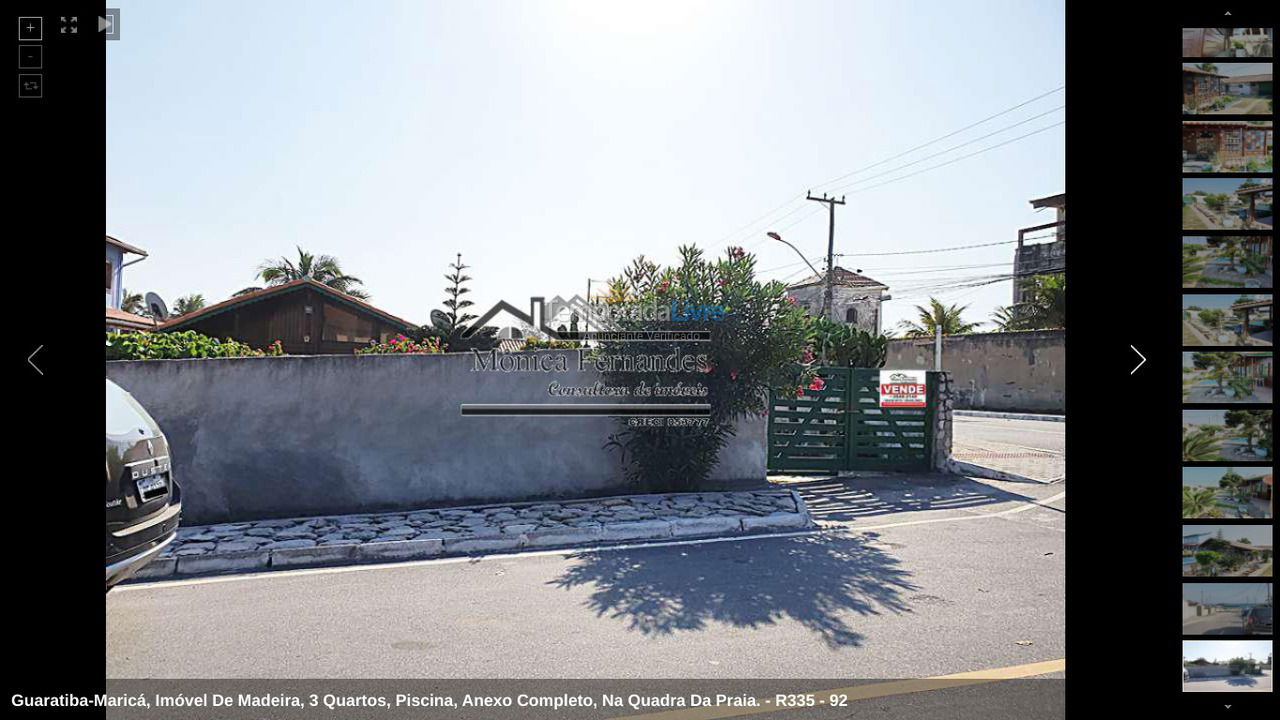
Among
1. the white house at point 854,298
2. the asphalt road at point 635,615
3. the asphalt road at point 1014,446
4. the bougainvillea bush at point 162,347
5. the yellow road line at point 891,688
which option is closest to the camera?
the yellow road line at point 891,688

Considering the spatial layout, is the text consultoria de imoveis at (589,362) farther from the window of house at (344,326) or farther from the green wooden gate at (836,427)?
the window of house at (344,326)

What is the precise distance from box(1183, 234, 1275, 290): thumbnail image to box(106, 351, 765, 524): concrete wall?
27.3ft

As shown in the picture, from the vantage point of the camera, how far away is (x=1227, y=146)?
56.5 inches

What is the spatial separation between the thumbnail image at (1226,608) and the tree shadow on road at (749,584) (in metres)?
2.97

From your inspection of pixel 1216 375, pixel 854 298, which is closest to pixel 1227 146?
pixel 1216 375

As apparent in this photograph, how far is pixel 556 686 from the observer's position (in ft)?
12.1

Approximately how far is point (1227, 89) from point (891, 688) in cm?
312

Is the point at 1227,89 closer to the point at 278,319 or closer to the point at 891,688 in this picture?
the point at 891,688

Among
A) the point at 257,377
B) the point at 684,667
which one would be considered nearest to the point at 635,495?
the point at 257,377

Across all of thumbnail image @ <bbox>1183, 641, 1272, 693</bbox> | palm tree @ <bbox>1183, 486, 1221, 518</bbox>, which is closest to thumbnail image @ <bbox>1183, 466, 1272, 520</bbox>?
palm tree @ <bbox>1183, 486, 1221, 518</bbox>

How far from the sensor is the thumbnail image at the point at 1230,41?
1431mm

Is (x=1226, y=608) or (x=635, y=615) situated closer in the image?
(x=1226, y=608)

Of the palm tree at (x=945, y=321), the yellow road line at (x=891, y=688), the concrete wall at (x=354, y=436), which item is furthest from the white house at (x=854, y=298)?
the yellow road line at (x=891, y=688)
